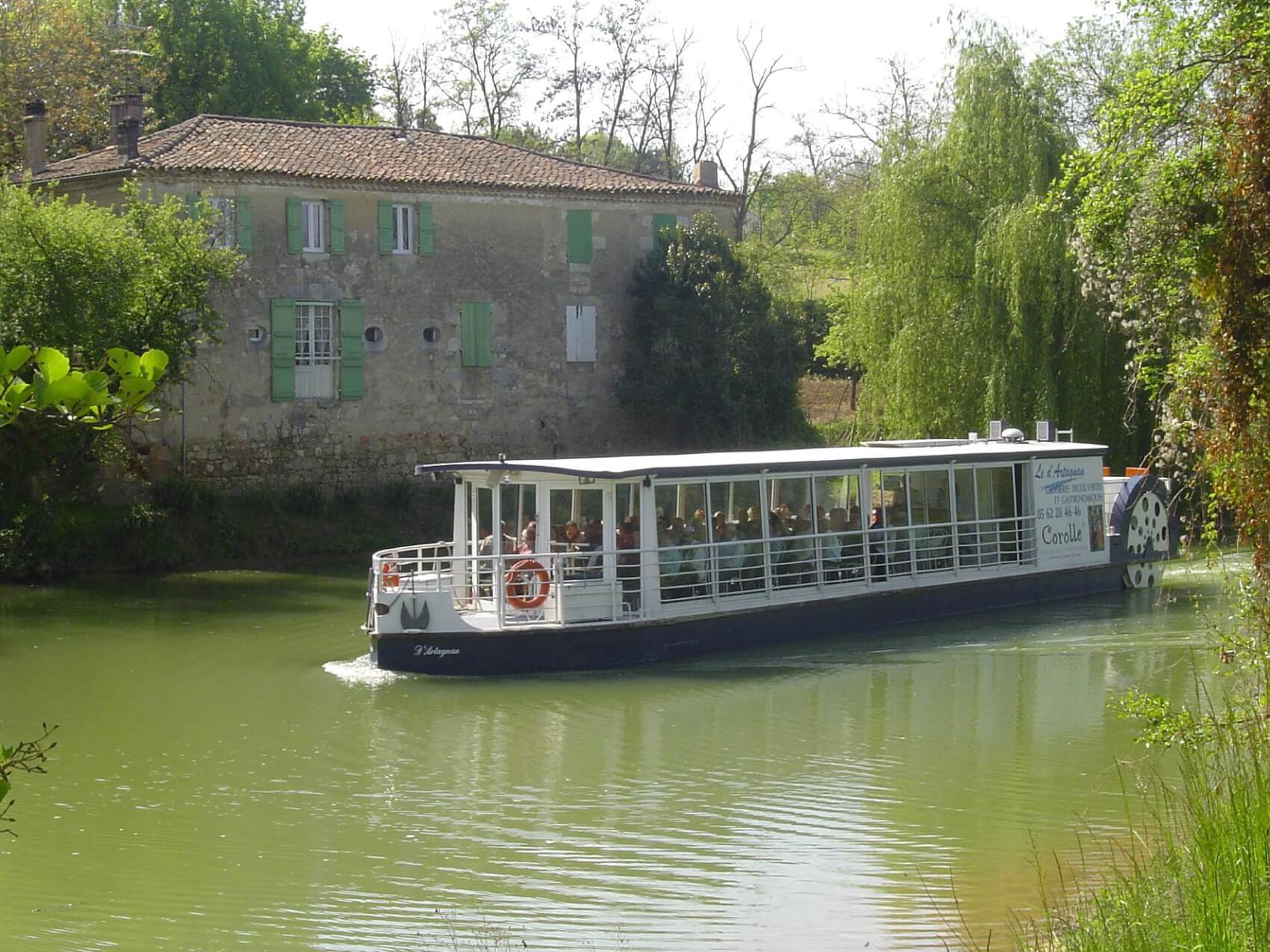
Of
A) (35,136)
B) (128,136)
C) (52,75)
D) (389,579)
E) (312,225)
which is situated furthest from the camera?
(52,75)

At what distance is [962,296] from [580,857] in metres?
20.0

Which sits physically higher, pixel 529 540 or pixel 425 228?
pixel 425 228

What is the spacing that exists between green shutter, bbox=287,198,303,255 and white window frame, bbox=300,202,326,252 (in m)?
0.08

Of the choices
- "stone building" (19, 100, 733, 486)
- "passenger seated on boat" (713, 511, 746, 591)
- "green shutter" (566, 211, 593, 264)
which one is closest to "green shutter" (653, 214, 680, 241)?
"stone building" (19, 100, 733, 486)

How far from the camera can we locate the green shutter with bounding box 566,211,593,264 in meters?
35.2

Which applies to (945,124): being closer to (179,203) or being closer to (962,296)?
(962,296)

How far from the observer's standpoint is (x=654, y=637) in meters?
18.2

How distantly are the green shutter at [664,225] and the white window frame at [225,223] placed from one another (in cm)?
941

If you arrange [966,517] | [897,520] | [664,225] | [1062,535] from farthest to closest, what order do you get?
[664,225] → [1062,535] → [966,517] → [897,520]

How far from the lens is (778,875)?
10.5 metres

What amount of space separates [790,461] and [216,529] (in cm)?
1365

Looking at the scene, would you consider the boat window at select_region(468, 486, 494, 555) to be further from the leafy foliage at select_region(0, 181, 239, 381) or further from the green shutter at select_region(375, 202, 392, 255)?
the green shutter at select_region(375, 202, 392, 255)

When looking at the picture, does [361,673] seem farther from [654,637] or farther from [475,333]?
[475,333]

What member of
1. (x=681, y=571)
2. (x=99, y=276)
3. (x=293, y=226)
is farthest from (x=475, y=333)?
(x=681, y=571)
